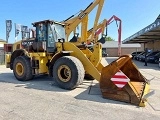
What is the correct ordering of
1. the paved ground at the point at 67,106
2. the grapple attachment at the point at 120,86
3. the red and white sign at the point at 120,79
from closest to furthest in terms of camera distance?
the paved ground at the point at 67,106
the grapple attachment at the point at 120,86
the red and white sign at the point at 120,79

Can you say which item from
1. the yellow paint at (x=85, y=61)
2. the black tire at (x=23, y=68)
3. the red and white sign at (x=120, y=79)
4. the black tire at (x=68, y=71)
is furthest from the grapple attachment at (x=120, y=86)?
the black tire at (x=23, y=68)

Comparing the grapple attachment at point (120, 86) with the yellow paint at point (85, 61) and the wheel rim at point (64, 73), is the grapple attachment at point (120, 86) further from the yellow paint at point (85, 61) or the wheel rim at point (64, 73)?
the wheel rim at point (64, 73)

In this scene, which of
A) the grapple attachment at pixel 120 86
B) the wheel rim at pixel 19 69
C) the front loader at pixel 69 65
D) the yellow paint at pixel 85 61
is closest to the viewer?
the grapple attachment at pixel 120 86

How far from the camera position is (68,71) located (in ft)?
25.1

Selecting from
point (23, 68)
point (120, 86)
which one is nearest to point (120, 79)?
point (120, 86)

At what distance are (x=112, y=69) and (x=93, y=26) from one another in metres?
9.96

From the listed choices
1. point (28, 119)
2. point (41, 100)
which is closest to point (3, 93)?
point (41, 100)

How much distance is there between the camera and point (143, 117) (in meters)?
4.81

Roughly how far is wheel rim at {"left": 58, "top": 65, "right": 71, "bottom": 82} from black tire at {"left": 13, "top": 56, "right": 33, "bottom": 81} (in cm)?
191

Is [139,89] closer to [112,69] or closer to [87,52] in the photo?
A: [112,69]

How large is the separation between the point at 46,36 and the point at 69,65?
2209 millimetres

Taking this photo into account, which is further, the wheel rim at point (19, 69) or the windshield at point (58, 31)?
the wheel rim at point (19, 69)

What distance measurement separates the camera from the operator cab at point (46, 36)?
8922 mm

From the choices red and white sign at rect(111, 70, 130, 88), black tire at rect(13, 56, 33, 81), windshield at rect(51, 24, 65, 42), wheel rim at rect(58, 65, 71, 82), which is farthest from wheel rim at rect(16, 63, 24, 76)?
red and white sign at rect(111, 70, 130, 88)
